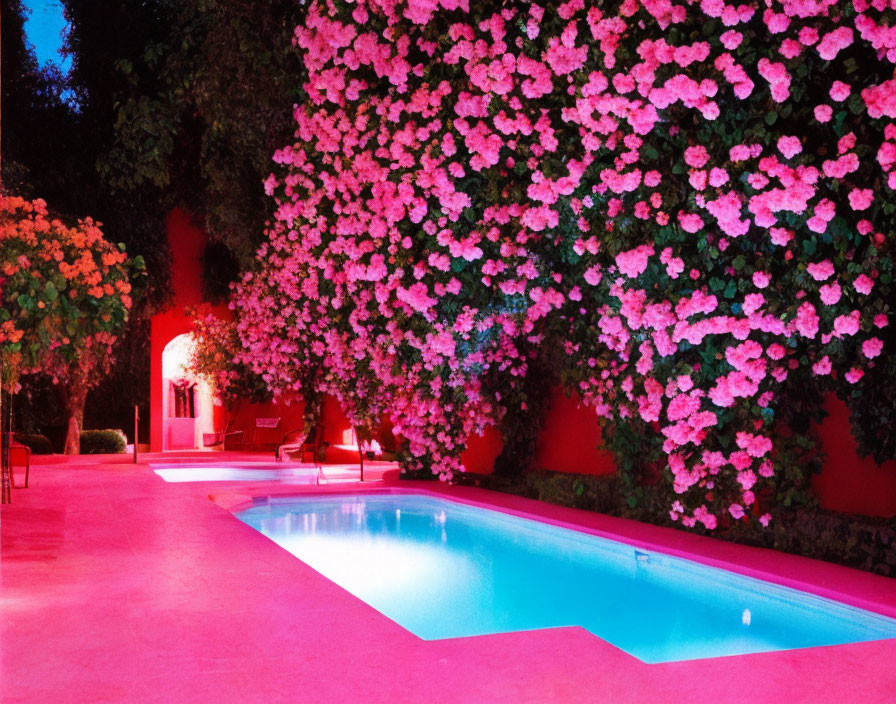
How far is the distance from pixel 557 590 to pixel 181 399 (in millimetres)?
15923

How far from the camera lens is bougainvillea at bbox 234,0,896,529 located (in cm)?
455

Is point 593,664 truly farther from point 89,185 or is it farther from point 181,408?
point 181,408

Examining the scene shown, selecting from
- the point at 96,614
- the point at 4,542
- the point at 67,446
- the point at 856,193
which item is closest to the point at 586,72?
the point at 856,193

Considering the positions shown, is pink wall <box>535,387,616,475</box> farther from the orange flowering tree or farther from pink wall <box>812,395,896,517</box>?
the orange flowering tree

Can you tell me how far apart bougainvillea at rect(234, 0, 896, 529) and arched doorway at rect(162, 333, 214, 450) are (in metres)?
13.1

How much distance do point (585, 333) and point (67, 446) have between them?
605 inches

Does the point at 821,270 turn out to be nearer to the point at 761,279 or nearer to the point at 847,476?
the point at 761,279

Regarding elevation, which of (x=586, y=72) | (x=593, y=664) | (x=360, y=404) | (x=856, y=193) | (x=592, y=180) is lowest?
(x=593, y=664)

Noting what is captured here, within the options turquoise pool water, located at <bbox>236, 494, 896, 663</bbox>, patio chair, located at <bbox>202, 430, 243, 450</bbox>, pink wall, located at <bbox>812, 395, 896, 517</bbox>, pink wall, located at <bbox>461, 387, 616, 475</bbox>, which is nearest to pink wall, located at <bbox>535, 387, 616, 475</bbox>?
pink wall, located at <bbox>461, 387, 616, 475</bbox>

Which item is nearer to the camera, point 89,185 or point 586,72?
point 586,72

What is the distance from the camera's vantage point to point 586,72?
5.16 m

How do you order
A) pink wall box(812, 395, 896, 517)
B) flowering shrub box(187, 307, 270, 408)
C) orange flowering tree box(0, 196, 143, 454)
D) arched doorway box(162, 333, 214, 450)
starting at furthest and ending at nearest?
arched doorway box(162, 333, 214, 450)
flowering shrub box(187, 307, 270, 408)
orange flowering tree box(0, 196, 143, 454)
pink wall box(812, 395, 896, 517)

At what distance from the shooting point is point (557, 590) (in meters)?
6.77

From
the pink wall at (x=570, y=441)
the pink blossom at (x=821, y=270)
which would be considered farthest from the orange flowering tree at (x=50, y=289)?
the pink blossom at (x=821, y=270)
